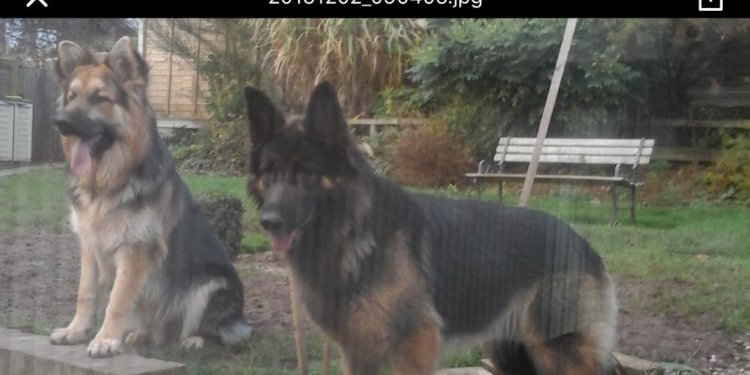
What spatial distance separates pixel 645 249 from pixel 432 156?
3.25ft

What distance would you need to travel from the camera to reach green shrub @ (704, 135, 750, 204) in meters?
3.20

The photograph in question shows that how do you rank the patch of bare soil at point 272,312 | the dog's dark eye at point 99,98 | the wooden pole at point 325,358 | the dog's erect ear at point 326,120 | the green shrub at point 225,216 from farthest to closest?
the patch of bare soil at point 272,312 → the green shrub at point 225,216 → the wooden pole at point 325,358 → the dog's dark eye at point 99,98 → the dog's erect ear at point 326,120

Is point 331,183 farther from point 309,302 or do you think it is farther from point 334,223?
point 309,302

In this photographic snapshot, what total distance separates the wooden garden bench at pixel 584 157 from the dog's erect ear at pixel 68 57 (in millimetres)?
1639

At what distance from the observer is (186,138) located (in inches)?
121

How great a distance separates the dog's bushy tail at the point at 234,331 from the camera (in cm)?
316

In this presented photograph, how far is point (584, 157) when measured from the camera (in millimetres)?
3203

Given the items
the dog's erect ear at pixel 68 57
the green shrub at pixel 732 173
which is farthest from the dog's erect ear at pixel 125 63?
the green shrub at pixel 732 173

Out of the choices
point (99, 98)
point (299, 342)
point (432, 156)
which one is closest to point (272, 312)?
point (299, 342)

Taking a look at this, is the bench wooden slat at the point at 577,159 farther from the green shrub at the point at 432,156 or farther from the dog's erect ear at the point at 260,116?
the dog's erect ear at the point at 260,116

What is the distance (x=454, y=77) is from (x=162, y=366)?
1638 millimetres

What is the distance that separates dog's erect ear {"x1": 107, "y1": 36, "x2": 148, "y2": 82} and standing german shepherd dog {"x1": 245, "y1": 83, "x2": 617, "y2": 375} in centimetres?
54

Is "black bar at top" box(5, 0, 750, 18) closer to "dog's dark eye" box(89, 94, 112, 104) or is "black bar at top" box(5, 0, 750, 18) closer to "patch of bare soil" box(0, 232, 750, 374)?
"dog's dark eye" box(89, 94, 112, 104)

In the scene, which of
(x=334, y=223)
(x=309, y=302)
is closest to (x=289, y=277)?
(x=309, y=302)
